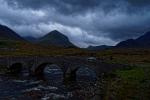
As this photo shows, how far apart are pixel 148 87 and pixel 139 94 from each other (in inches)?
210

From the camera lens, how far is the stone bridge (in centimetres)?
5997

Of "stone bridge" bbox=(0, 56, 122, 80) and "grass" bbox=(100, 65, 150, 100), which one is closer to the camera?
"grass" bbox=(100, 65, 150, 100)

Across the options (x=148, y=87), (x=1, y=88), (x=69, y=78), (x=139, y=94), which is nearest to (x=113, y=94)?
(x=139, y=94)

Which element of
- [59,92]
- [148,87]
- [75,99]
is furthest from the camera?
[59,92]

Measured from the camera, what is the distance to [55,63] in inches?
2825

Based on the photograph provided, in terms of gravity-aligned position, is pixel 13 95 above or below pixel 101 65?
below

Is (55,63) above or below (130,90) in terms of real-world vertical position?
above

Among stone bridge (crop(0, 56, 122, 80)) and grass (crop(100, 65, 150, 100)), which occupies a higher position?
stone bridge (crop(0, 56, 122, 80))

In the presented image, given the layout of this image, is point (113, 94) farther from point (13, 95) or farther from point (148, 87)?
point (13, 95)

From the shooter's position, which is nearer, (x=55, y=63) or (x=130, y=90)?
(x=130, y=90)

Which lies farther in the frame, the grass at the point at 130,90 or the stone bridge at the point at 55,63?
the stone bridge at the point at 55,63

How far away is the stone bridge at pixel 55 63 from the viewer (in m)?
60.0

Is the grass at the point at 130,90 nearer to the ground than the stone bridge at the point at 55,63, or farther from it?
nearer to the ground

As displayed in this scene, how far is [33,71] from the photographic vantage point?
77.0 meters
